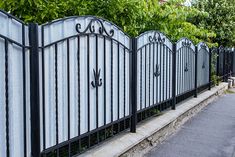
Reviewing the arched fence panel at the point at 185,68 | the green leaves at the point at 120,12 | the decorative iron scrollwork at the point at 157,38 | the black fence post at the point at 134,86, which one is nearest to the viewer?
the green leaves at the point at 120,12

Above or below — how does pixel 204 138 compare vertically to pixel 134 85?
below

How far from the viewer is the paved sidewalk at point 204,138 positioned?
528cm

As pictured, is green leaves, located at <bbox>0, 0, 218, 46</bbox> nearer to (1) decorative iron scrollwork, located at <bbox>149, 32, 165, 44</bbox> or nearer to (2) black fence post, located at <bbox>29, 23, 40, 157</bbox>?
(1) decorative iron scrollwork, located at <bbox>149, 32, 165, 44</bbox>

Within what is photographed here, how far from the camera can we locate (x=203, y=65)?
986cm

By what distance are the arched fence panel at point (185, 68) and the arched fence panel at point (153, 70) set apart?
0.55 meters

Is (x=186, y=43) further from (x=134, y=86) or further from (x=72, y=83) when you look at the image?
(x=72, y=83)

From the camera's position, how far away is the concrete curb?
4.36 m

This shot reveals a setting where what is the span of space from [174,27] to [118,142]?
3778mm

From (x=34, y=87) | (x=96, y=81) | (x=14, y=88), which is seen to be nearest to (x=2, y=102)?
(x=14, y=88)

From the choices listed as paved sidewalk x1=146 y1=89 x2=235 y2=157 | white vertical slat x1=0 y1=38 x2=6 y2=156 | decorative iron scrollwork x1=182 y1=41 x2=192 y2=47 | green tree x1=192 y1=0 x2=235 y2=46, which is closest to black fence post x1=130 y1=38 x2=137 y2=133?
paved sidewalk x1=146 y1=89 x2=235 y2=157

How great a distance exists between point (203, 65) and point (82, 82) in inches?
248

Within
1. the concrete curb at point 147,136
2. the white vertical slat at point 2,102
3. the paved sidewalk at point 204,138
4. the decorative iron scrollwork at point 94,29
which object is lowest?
the paved sidewalk at point 204,138

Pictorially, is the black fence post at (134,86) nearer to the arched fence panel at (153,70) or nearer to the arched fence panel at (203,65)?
the arched fence panel at (153,70)

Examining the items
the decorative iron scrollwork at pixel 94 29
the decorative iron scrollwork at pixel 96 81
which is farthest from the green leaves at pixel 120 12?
the decorative iron scrollwork at pixel 96 81
